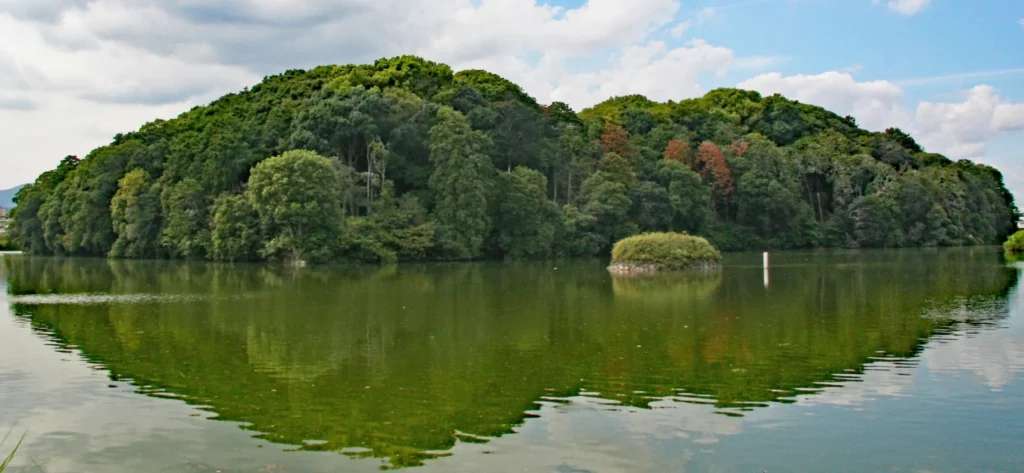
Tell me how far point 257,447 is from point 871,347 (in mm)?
12333

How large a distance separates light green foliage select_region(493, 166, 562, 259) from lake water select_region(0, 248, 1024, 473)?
35370mm

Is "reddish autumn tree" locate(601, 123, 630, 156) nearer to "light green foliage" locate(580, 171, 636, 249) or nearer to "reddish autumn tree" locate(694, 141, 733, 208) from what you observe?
"light green foliage" locate(580, 171, 636, 249)

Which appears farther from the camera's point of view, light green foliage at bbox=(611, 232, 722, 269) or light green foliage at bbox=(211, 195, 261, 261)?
light green foliage at bbox=(211, 195, 261, 261)

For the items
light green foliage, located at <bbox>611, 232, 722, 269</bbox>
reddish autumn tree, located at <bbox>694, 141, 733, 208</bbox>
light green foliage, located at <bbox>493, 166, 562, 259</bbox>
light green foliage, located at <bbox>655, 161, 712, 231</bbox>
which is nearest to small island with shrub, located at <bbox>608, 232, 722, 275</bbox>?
light green foliage, located at <bbox>611, 232, 722, 269</bbox>

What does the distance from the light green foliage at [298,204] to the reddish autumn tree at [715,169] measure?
37754 mm

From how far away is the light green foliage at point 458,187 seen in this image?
60594mm

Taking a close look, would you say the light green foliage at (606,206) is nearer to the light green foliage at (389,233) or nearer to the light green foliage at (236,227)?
the light green foliage at (389,233)

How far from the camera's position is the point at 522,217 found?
209 feet

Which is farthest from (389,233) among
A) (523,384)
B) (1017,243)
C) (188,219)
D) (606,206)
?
(523,384)

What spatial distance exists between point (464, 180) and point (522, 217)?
570 centimetres

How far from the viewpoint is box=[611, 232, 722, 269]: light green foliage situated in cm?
4459

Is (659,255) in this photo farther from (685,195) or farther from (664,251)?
(685,195)

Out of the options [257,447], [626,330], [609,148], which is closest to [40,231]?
[609,148]

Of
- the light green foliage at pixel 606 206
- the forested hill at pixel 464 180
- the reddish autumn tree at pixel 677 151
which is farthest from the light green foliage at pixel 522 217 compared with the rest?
the reddish autumn tree at pixel 677 151
